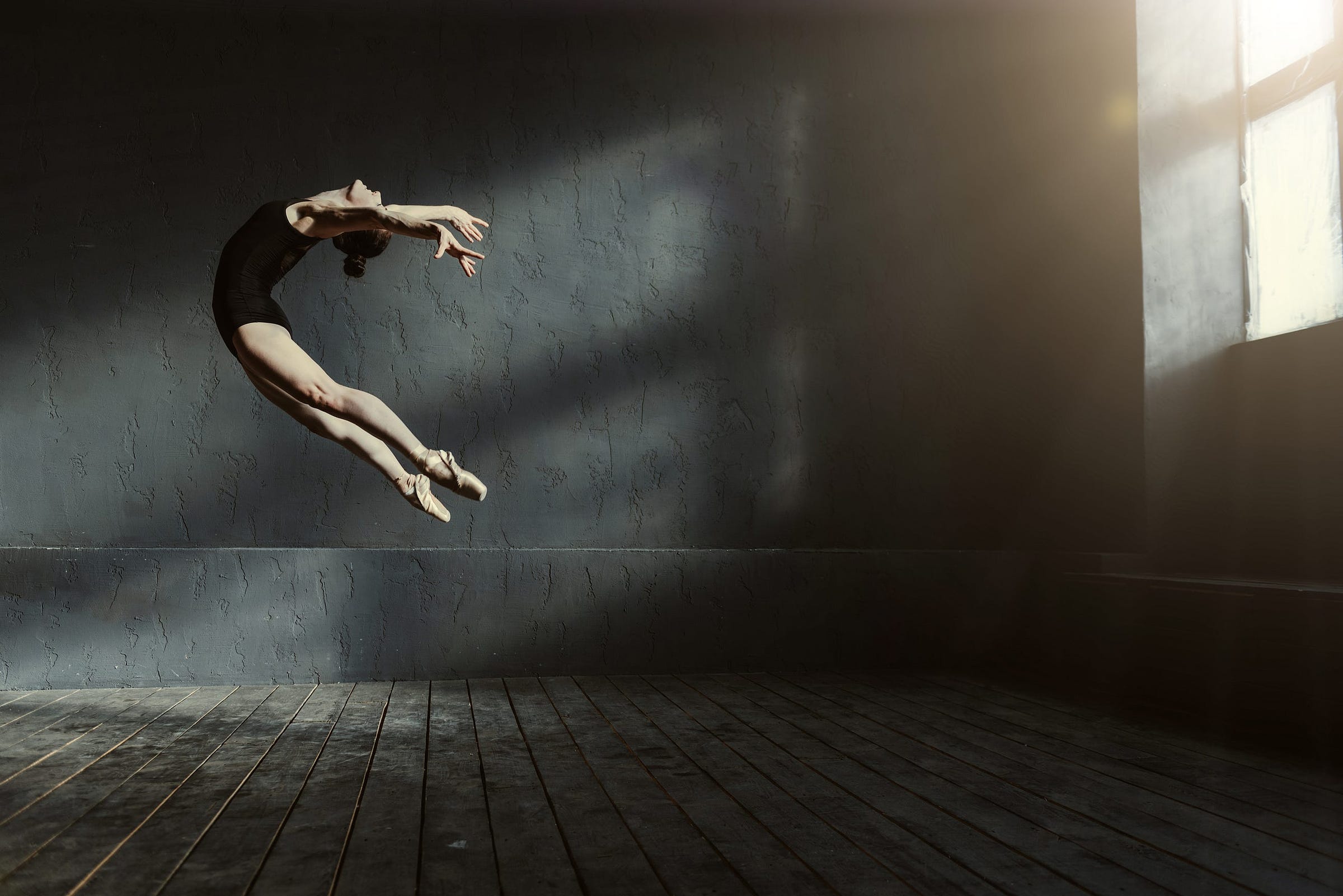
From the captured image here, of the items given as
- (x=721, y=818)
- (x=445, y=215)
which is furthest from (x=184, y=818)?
(x=445, y=215)

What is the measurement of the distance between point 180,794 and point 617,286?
3.15 m

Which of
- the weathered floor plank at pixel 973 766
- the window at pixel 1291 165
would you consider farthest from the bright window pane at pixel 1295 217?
the weathered floor plank at pixel 973 766

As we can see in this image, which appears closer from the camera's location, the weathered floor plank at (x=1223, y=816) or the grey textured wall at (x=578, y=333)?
the weathered floor plank at (x=1223, y=816)

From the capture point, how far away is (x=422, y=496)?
281 centimetres

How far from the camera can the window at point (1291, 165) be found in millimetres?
4352

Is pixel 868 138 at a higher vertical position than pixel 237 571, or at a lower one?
higher

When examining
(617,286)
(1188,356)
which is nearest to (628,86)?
(617,286)

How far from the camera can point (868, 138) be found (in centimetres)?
521

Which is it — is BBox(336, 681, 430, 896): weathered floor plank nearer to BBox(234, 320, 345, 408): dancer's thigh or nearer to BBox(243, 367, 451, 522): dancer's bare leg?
BBox(243, 367, 451, 522): dancer's bare leg

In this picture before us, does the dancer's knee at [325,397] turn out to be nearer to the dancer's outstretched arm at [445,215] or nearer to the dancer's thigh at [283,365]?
the dancer's thigh at [283,365]

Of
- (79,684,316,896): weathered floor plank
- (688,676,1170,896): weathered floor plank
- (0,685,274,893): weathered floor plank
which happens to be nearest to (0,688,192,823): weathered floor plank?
(0,685,274,893): weathered floor plank

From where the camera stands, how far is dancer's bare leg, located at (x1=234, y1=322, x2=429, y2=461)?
272 centimetres

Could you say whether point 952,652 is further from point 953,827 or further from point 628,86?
point 628,86

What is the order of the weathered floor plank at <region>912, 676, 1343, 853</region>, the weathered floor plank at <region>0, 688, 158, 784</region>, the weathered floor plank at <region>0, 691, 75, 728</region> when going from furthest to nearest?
the weathered floor plank at <region>0, 691, 75, 728</region>, the weathered floor plank at <region>0, 688, 158, 784</region>, the weathered floor plank at <region>912, 676, 1343, 853</region>
